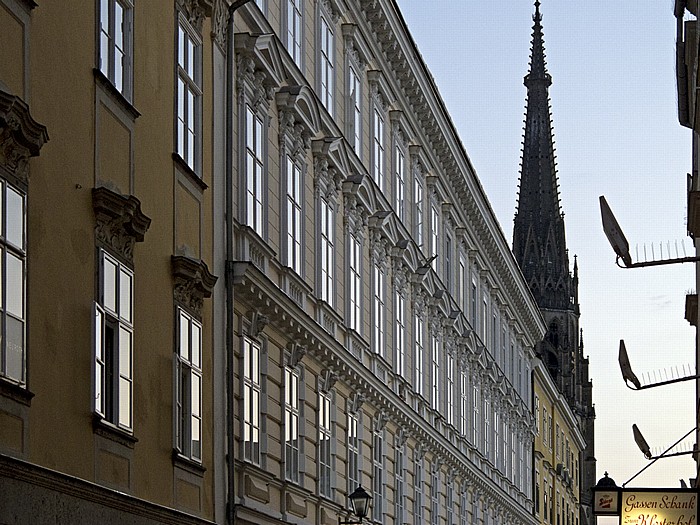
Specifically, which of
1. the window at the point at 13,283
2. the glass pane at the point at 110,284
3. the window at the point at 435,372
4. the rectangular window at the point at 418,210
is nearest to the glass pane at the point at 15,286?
the window at the point at 13,283

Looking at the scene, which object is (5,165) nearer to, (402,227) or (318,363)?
(318,363)

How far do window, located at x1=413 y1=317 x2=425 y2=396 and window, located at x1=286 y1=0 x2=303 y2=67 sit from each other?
43.5ft

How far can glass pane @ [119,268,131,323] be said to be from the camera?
19203 mm

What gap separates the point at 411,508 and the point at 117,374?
22.9 m

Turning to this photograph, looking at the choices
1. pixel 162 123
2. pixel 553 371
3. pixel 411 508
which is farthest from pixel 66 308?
pixel 553 371

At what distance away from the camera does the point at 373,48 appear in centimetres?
3706

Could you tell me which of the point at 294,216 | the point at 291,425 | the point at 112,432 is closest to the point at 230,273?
the point at 294,216

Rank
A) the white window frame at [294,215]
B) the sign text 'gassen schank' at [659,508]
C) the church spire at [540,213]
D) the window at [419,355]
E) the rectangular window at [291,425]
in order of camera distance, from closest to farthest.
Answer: the sign text 'gassen schank' at [659,508]
the rectangular window at [291,425]
the white window frame at [294,215]
the window at [419,355]
the church spire at [540,213]

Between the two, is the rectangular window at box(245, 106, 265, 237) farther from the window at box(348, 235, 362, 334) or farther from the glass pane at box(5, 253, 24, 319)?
the glass pane at box(5, 253, 24, 319)

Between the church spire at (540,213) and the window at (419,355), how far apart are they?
105 m

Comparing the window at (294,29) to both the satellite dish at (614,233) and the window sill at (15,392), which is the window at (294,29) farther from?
the satellite dish at (614,233)

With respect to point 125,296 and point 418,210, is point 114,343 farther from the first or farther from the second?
point 418,210

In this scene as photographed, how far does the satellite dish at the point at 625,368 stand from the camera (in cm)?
1952

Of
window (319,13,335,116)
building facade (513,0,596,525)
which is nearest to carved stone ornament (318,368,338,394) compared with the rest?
window (319,13,335,116)
